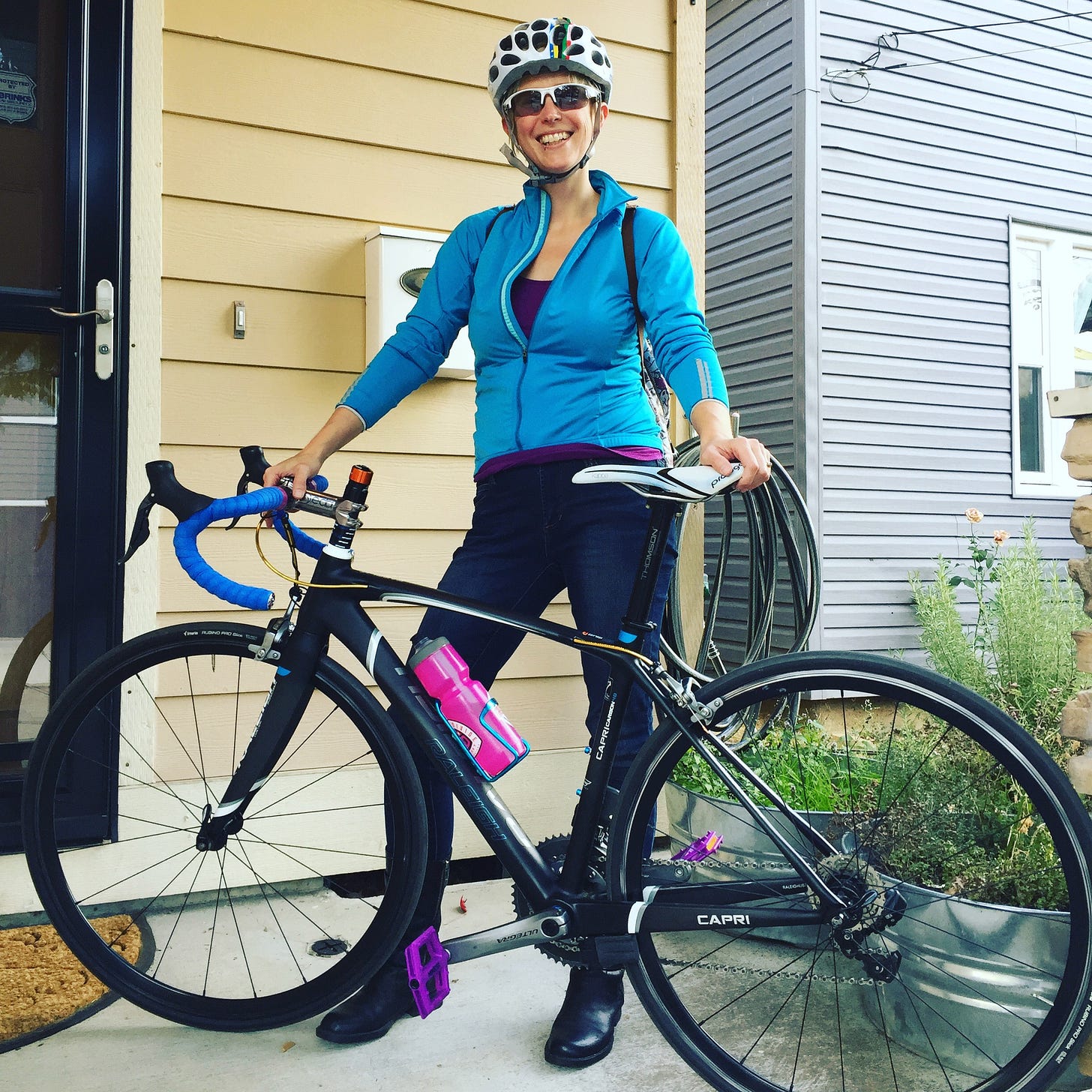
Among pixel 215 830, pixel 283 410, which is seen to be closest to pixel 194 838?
pixel 215 830

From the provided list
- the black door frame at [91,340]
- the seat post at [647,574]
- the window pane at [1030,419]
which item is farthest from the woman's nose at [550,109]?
the window pane at [1030,419]

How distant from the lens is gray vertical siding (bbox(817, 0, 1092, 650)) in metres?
4.51

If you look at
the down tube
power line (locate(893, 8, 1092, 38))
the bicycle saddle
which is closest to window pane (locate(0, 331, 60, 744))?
the down tube

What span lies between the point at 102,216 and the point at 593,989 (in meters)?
1.90

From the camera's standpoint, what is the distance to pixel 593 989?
1.72 meters

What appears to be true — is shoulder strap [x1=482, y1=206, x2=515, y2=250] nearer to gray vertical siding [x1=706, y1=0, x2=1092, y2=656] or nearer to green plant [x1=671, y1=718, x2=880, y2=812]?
green plant [x1=671, y1=718, x2=880, y2=812]

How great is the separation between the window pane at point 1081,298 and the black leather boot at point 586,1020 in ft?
15.2

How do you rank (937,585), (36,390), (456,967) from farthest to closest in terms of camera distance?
1. (937,585)
2. (36,390)
3. (456,967)

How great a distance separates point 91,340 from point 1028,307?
176 inches

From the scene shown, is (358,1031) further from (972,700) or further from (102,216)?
(102,216)

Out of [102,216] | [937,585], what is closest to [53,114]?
[102,216]

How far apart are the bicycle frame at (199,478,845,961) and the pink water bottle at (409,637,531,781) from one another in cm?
3

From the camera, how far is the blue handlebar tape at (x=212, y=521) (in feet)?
4.99

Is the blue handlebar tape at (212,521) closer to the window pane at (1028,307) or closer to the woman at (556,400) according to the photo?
the woman at (556,400)
